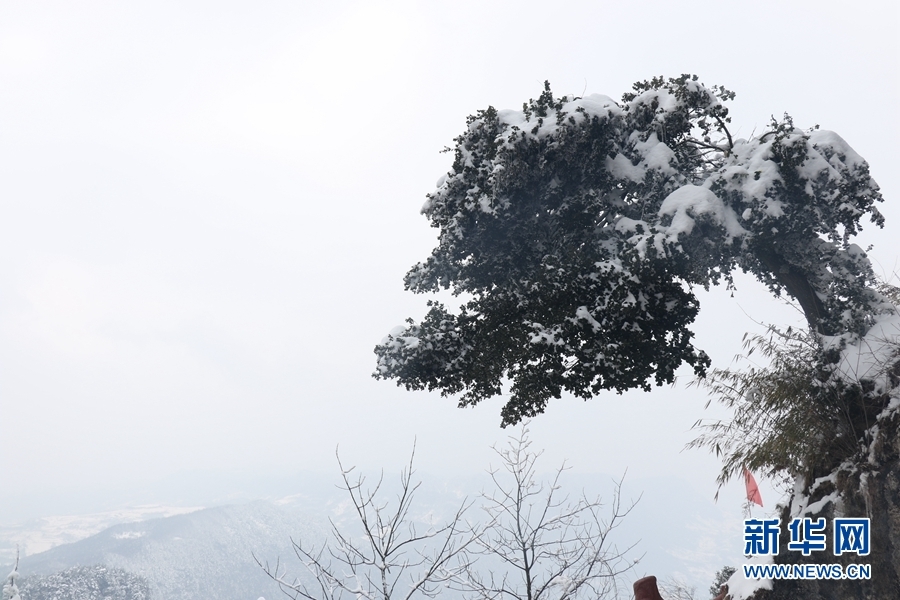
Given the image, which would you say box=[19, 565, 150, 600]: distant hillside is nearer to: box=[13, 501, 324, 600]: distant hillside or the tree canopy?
the tree canopy

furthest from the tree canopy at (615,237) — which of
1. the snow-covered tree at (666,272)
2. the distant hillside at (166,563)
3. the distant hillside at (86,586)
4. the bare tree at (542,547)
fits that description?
the distant hillside at (166,563)

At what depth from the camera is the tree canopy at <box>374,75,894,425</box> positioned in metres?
7.70

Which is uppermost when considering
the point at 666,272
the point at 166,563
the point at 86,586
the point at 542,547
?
the point at 666,272

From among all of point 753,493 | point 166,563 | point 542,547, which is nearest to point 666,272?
point 542,547

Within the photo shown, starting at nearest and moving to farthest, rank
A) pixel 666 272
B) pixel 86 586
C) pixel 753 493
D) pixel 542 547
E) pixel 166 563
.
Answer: pixel 666 272, pixel 542 547, pixel 753 493, pixel 86 586, pixel 166 563

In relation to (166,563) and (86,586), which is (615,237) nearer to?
(86,586)

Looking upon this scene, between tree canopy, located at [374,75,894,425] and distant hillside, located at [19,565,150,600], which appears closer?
tree canopy, located at [374,75,894,425]

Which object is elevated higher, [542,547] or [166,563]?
[542,547]

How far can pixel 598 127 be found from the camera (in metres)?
8.62

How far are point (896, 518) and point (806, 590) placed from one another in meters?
1.33

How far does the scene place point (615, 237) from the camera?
8.61 m

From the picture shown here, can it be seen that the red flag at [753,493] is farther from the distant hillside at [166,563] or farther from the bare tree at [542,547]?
the distant hillside at [166,563]

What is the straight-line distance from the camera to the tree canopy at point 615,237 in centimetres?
770

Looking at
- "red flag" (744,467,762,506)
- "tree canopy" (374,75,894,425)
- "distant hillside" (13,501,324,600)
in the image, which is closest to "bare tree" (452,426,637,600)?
"tree canopy" (374,75,894,425)
